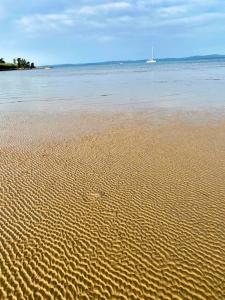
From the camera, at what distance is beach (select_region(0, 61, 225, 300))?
4.26 metres

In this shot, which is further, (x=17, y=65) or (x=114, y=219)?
(x=17, y=65)

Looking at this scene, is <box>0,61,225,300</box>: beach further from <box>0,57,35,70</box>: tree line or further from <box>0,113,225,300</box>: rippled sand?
<box>0,57,35,70</box>: tree line

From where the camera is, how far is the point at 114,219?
579cm

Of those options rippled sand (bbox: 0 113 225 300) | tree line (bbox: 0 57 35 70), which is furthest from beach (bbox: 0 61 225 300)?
tree line (bbox: 0 57 35 70)

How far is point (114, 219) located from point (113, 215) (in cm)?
16

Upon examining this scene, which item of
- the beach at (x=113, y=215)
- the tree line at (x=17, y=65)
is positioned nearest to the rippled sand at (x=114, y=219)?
the beach at (x=113, y=215)

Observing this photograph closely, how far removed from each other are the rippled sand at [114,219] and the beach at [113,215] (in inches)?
0.7

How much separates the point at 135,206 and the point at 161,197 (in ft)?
2.26

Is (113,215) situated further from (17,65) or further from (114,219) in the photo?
(17,65)

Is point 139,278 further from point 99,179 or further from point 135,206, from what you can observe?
point 99,179

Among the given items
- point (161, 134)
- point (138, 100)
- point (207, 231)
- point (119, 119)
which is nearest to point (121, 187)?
point (207, 231)

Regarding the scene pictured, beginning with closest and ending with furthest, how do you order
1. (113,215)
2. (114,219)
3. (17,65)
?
1. (114,219)
2. (113,215)
3. (17,65)

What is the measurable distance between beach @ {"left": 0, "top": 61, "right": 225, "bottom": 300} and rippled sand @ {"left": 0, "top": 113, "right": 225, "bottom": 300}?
2 cm

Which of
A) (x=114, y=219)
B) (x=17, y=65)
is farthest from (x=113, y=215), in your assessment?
(x=17, y=65)
